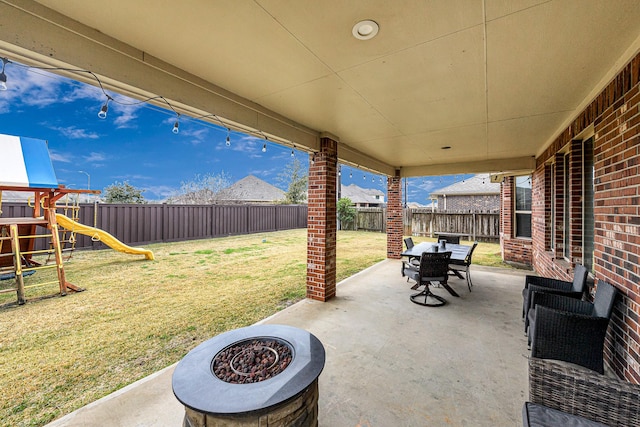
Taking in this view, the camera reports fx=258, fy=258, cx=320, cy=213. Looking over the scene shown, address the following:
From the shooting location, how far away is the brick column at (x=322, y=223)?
13.7ft

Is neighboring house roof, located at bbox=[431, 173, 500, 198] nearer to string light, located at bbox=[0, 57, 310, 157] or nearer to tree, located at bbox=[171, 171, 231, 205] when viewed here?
string light, located at bbox=[0, 57, 310, 157]

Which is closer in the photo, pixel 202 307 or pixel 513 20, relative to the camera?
pixel 513 20

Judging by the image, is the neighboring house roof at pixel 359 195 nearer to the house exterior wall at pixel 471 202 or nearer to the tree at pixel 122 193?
the house exterior wall at pixel 471 202

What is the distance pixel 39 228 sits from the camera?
7828 mm

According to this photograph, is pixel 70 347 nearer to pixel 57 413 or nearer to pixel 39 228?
pixel 57 413

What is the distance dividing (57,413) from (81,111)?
5433 centimetres

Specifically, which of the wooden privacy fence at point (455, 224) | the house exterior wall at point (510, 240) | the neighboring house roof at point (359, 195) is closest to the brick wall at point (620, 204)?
the house exterior wall at point (510, 240)

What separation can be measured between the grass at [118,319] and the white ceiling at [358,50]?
2597mm

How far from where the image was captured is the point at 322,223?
4.18 meters

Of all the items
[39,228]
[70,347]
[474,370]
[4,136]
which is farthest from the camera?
[39,228]

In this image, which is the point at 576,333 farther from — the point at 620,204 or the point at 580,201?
the point at 580,201

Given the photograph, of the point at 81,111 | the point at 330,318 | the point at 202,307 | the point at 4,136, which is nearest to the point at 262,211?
the point at 4,136

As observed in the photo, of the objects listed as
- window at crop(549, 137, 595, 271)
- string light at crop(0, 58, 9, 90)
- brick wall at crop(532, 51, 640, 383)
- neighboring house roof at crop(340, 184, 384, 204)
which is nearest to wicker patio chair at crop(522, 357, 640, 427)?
brick wall at crop(532, 51, 640, 383)

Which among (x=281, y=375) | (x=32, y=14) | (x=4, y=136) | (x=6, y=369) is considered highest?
(x=4, y=136)
